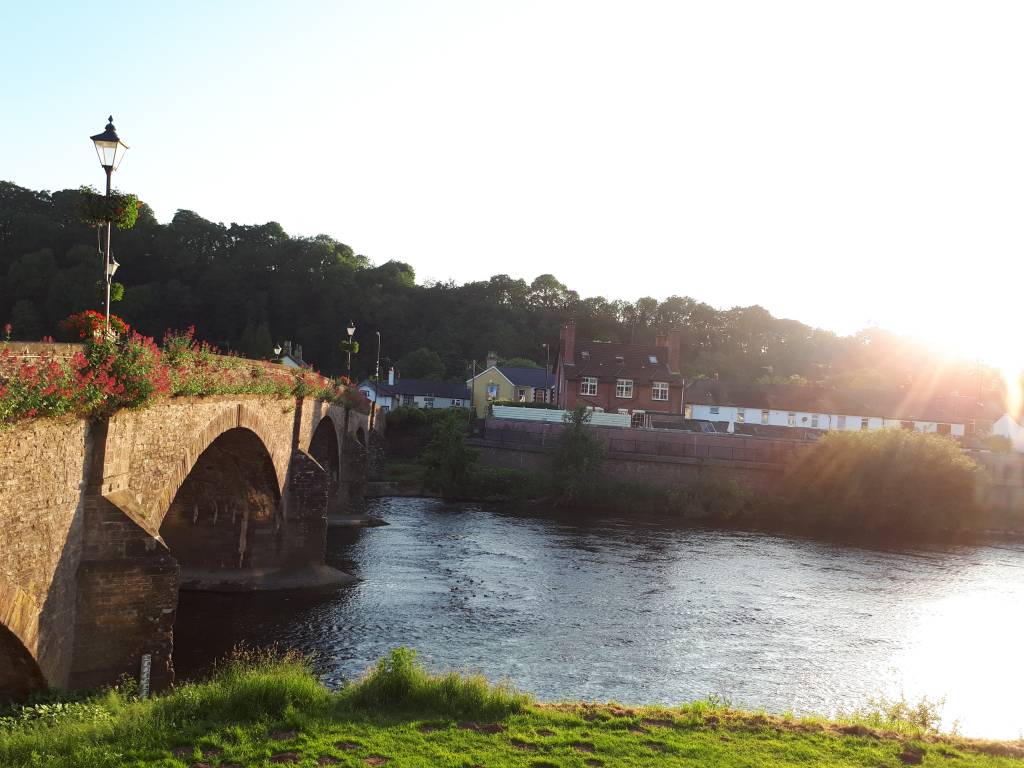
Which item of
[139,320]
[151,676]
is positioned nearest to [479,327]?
[139,320]

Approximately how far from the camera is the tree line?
76.5 metres

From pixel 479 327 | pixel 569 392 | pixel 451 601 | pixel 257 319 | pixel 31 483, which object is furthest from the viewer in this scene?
pixel 479 327

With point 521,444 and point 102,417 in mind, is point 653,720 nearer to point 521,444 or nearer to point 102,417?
point 102,417

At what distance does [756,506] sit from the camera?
52.1 metres

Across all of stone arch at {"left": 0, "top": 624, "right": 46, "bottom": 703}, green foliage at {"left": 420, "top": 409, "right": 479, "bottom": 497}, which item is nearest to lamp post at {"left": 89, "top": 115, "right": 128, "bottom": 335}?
stone arch at {"left": 0, "top": 624, "right": 46, "bottom": 703}

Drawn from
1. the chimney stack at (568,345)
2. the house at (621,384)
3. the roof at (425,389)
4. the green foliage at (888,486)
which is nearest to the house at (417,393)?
the roof at (425,389)

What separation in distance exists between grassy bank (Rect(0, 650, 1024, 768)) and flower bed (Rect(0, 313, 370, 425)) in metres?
4.08

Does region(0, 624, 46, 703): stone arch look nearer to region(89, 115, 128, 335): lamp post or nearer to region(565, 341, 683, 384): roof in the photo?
region(89, 115, 128, 335): lamp post

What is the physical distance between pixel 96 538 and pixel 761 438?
50.1m

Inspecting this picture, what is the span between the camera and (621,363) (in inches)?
2820

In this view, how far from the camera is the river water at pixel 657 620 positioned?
1908cm

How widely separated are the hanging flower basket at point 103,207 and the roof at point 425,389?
7143 centimetres

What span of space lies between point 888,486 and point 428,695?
146 feet

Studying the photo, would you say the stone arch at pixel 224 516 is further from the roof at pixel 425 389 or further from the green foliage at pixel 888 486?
the roof at pixel 425 389
